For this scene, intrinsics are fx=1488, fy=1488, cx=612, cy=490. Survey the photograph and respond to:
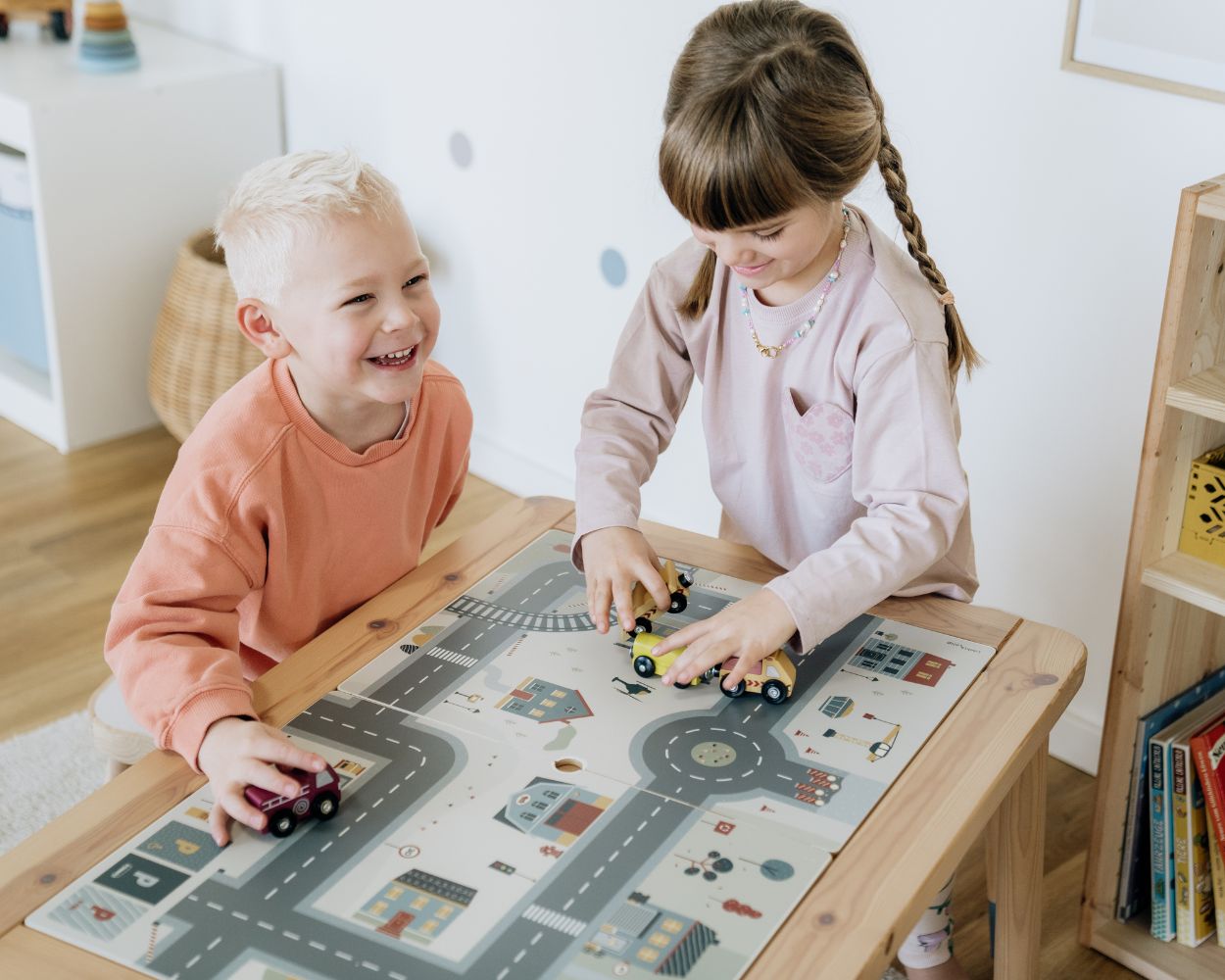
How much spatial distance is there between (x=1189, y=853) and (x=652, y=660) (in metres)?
0.81

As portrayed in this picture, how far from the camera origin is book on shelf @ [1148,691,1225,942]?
1653mm

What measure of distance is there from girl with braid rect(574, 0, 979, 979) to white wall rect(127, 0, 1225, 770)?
493 millimetres

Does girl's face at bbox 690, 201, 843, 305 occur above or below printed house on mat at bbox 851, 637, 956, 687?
above

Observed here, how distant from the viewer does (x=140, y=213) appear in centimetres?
284

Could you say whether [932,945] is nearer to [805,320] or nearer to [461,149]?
[805,320]

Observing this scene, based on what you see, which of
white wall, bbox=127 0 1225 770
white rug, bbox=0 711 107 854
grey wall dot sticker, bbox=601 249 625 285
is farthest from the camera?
grey wall dot sticker, bbox=601 249 625 285

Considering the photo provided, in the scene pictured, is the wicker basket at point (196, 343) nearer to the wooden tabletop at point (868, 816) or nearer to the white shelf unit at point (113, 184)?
the white shelf unit at point (113, 184)

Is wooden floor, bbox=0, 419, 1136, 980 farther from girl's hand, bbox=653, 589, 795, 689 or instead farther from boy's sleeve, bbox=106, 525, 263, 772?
boy's sleeve, bbox=106, 525, 263, 772

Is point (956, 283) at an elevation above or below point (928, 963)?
above

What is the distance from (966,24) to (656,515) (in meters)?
1.01

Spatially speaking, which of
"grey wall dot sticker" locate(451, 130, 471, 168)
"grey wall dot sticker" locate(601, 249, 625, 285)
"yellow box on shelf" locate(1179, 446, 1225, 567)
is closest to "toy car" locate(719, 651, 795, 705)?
"yellow box on shelf" locate(1179, 446, 1225, 567)

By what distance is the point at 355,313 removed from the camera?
128 centimetres

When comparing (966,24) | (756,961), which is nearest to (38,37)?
(966,24)

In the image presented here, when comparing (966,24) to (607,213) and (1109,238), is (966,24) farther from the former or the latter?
(607,213)
